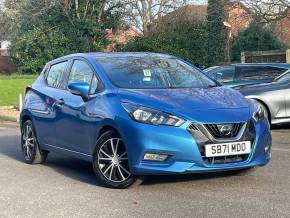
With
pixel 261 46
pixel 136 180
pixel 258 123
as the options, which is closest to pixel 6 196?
pixel 136 180

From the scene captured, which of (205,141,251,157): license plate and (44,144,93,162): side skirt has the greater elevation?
(205,141,251,157): license plate

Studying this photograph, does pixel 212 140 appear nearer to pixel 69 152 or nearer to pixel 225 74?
pixel 69 152

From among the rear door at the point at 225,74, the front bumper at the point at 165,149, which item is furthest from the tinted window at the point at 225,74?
the front bumper at the point at 165,149

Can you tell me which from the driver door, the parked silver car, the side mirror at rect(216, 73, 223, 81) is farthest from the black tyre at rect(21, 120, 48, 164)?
the side mirror at rect(216, 73, 223, 81)

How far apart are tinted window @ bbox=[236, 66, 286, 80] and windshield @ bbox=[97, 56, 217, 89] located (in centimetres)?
587

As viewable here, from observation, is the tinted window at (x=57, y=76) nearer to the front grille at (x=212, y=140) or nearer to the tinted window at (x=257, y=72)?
the front grille at (x=212, y=140)

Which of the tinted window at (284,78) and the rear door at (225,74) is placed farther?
the rear door at (225,74)

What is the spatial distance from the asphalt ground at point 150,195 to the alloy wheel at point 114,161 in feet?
0.55

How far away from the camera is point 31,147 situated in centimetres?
890

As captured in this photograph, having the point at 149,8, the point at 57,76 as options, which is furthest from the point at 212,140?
the point at 149,8

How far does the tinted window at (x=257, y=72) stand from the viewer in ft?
44.3

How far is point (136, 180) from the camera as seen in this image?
674cm

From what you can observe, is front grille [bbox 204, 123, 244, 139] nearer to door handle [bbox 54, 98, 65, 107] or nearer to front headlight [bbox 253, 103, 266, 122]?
front headlight [bbox 253, 103, 266, 122]

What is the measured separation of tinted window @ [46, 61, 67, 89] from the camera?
27.2 ft
